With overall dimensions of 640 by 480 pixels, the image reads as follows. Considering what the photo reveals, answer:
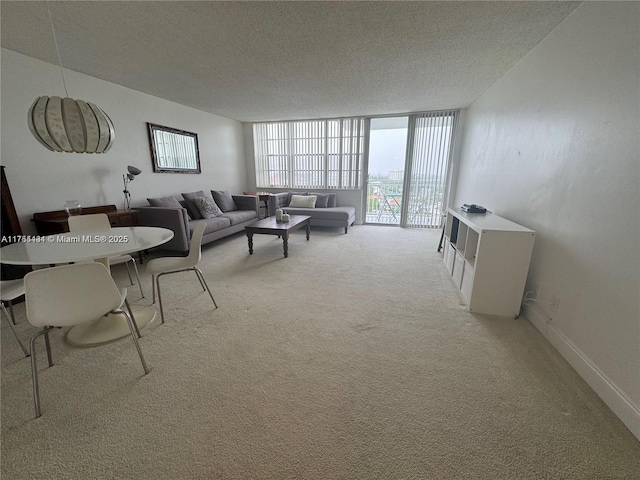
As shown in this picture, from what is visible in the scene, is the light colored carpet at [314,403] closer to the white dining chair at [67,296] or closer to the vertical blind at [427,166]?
the white dining chair at [67,296]

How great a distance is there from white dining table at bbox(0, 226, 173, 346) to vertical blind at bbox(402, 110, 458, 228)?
4.83 metres

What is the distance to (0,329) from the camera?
197 centimetres

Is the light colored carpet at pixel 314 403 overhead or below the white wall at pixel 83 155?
below

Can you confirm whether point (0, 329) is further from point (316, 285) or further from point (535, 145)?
point (535, 145)

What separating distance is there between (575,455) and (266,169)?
653cm

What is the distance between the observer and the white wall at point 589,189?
1.29 m

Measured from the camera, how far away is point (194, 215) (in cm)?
428

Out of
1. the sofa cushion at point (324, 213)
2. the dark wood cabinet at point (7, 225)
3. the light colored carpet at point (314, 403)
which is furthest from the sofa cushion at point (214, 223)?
the light colored carpet at point (314, 403)

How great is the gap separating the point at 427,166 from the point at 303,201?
8.90 ft

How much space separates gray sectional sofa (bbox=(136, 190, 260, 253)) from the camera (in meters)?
3.40

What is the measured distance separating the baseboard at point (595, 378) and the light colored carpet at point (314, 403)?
0.14 ft

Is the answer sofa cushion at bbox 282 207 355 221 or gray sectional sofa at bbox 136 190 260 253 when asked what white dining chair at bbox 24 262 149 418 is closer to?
gray sectional sofa at bbox 136 190 260 253

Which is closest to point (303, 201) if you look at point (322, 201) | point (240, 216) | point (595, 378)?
point (322, 201)

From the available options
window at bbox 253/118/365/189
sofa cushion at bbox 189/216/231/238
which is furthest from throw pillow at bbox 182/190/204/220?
window at bbox 253/118/365/189
